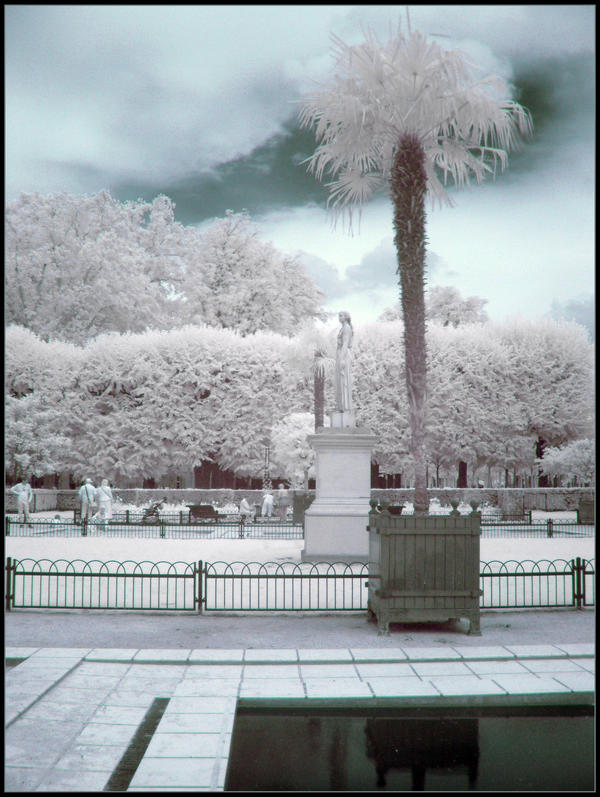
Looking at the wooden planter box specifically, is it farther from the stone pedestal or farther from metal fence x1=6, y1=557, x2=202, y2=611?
the stone pedestal

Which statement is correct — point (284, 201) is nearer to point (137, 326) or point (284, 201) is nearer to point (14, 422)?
point (14, 422)

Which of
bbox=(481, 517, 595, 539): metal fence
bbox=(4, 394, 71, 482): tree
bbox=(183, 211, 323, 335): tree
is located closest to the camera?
bbox=(481, 517, 595, 539): metal fence

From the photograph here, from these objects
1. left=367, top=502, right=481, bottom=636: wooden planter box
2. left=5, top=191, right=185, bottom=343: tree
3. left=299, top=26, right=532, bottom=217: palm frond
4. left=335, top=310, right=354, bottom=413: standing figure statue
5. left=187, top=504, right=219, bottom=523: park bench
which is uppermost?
left=5, top=191, right=185, bottom=343: tree

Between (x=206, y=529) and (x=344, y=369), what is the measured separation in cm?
972

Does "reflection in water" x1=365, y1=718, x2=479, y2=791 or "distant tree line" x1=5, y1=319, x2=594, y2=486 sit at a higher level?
"distant tree line" x1=5, y1=319, x2=594, y2=486

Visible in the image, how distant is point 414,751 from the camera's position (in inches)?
206

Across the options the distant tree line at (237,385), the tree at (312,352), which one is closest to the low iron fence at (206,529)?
the distant tree line at (237,385)

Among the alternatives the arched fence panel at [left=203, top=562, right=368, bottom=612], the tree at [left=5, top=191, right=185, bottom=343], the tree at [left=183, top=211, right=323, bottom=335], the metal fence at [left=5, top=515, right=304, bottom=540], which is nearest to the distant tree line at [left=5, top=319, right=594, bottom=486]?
the tree at [left=5, top=191, right=185, bottom=343]

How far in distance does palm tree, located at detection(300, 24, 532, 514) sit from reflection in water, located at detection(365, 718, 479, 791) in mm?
6113

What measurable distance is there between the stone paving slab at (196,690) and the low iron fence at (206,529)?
521 inches

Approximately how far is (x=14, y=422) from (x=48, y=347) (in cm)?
644

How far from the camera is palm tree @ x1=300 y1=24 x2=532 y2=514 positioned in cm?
1211

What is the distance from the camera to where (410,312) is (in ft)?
43.0

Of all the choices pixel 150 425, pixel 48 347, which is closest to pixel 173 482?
pixel 150 425
